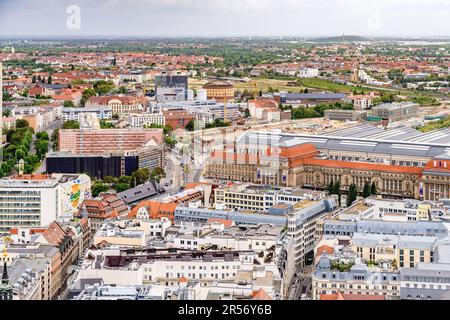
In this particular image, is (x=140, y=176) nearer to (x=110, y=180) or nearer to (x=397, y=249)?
(x=110, y=180)

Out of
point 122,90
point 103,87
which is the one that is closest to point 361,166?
point 122,90

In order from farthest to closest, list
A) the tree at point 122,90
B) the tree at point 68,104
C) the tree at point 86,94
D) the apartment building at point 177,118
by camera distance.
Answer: the tree at point 122,90, the tree at point 86,94, the tree at point 68,104, the apartment building at point 177,118

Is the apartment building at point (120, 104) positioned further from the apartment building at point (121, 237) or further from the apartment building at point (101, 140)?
the apartment building at point (121, 237)

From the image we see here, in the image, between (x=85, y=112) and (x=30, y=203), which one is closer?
(x=30, y=203)

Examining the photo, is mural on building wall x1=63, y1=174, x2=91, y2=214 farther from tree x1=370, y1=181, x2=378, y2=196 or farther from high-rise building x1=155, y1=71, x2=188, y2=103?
high-rise building x1=155, y1=71, x2=188, y2=103

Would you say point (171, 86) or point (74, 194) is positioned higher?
point (171, 86)

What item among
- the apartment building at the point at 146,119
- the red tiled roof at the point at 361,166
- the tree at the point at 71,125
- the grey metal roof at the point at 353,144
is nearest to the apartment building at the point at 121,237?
the red tiled roof at the point at 361,166

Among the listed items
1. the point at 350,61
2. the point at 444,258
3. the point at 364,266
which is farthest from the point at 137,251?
the point at 350,61

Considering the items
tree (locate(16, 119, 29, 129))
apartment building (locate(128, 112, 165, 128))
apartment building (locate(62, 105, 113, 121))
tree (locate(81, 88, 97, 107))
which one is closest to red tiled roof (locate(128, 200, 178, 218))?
tree (locate(16, 119, 29, 129))

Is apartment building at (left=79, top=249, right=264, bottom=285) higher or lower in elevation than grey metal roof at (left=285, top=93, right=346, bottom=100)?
lower

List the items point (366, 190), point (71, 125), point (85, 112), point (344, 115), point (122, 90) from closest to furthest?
point (366, 190) → point (71, 125) → point (85, 112) → point (344, 115) → point (122, 90)

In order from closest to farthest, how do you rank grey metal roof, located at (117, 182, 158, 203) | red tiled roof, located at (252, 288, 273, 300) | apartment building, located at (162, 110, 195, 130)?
red tiled roof, located at (252, 288, 273, 300)
grey metal roof, located at (117, 182, 158, 203)
apartment building, located at (162, 110, 195, 130)
